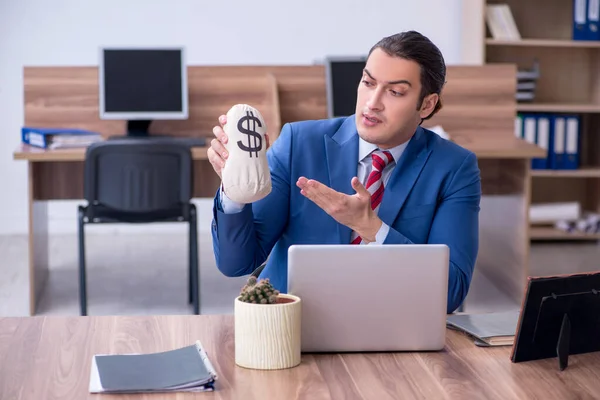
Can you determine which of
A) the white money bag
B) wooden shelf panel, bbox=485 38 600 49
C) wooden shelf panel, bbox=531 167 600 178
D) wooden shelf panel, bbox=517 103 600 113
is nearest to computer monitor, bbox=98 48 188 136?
wooden shelf panel, bbox=485 38 600 49

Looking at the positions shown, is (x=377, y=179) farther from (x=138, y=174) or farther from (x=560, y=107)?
(x=560, y=107)

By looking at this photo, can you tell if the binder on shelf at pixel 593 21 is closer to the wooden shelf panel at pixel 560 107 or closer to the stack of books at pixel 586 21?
the stack of books at pixel 586 21

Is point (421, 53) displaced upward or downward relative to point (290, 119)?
upward

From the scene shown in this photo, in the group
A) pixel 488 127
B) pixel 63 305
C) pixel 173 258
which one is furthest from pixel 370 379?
pixel 173 258

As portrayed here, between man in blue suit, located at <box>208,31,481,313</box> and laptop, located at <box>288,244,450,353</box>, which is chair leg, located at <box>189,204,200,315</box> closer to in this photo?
man in blue suit, located at <box>208,31,481,313</box>

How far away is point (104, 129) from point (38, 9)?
1481mm

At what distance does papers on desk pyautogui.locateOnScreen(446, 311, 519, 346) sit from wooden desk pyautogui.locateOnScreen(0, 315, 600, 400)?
19 mm

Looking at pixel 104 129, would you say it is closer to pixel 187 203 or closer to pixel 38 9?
pixel 187 203

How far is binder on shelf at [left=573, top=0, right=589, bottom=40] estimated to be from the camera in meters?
5.03

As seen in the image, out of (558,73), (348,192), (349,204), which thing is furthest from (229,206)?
(558,73)

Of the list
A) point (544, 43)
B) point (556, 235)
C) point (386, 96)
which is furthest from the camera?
point (556, 235)

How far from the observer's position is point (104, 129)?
4066 millimetres

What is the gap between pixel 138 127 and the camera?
4074 mm

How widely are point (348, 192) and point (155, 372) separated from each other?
69 cm
